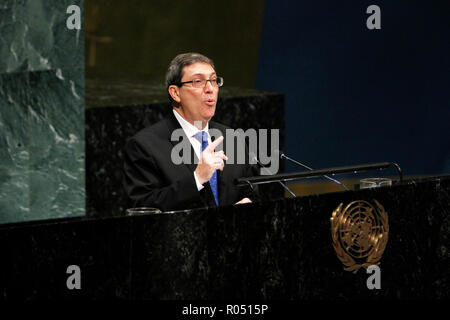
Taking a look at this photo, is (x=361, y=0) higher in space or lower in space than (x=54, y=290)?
higher

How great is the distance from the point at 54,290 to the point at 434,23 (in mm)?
5480

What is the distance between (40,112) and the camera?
611 centimetres

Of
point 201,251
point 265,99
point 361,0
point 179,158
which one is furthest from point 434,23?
point 201,251

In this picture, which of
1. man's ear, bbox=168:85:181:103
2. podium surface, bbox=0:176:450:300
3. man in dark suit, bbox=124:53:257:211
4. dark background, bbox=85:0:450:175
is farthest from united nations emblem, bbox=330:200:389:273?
dark background, bbox=85:0:450:175

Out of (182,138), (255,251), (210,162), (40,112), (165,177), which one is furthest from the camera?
(40,112)

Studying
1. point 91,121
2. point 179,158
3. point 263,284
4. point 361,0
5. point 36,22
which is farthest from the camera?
point 361,0

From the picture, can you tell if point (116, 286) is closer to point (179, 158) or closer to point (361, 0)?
point (179, 158)

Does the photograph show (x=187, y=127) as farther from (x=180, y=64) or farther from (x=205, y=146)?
(x=180, y=64)

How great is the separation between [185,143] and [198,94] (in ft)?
0.74

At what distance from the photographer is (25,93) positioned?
607 centimetres

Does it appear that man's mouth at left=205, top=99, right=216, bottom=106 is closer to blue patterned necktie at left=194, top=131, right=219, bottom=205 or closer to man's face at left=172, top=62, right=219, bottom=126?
man's face at left=172, top=62, right=219, bottom=126

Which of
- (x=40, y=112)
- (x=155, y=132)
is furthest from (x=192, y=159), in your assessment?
(x=40, y=112)

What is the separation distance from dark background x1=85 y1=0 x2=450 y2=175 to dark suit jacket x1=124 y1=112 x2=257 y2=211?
12.1ft

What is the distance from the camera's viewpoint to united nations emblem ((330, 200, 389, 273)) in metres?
4.54
